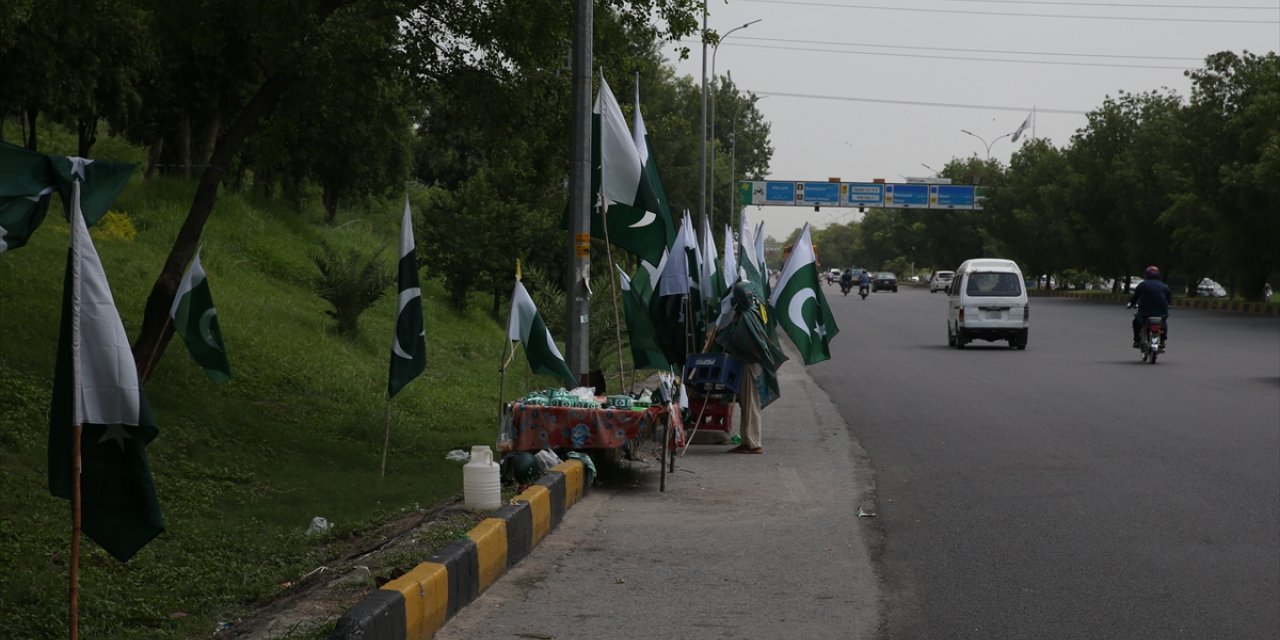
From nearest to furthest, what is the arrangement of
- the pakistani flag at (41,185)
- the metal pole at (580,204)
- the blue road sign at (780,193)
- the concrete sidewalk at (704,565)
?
the pakistani flag at (41,185) < the concrete sidewalk at (704,565) < the metal pole at (580,204) < the blue road sign at (780,193)

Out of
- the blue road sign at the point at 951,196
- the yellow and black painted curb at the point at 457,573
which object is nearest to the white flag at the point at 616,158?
the yellow and black painted curb at the point at 457,573

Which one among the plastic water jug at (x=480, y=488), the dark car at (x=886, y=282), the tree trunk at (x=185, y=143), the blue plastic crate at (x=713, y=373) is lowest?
the dark car at (x=886, y=282)

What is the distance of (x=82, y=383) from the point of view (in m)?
5.04

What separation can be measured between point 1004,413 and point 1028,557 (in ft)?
27.5

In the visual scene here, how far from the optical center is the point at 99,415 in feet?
16.6

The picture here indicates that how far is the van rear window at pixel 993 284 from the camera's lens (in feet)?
96.7

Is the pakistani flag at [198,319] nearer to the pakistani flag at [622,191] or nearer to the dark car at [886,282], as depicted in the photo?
the pakistani flag at [622,191]

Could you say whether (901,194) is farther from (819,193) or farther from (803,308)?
(803,308)

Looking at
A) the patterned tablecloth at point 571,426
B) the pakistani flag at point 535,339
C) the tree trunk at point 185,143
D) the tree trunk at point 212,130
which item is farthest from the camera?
the tree trunk at point 185,143

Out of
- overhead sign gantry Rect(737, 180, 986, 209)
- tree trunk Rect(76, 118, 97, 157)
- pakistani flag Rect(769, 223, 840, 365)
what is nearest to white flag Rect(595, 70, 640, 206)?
pakistani flag Rect(769, 223, 840, 365)

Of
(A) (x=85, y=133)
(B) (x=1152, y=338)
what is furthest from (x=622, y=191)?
(A) (x=85, y=133)

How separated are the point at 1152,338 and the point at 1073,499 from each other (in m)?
15.5

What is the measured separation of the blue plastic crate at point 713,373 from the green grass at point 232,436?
7.92 feet

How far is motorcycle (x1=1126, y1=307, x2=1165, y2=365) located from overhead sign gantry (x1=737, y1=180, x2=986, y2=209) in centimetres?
6505
